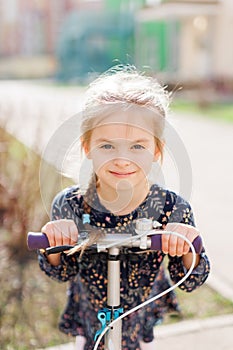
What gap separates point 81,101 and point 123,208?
0.42m

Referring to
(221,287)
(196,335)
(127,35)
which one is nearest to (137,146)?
(196,335)

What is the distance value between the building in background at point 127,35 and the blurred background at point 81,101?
0.05 m

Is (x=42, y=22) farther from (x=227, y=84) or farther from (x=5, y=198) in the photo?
(x=5, y=198)

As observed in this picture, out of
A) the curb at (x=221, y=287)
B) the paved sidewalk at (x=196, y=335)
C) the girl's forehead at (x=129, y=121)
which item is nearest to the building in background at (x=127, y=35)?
the curb at (x=221, y=287)

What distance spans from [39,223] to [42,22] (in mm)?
34635

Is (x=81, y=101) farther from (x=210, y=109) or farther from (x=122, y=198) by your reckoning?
(x=210, y=109)

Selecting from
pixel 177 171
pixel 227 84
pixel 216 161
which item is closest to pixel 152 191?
pixel 177 171

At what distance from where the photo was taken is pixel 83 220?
1.93m

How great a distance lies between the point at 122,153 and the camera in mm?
1726

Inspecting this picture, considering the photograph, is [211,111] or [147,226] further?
[211,111]

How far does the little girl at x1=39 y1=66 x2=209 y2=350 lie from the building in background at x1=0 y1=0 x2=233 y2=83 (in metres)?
15.2

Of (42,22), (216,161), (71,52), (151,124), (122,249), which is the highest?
(42,22)

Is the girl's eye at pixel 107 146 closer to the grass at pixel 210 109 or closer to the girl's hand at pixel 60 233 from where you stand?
the girl's hand at pixel 60 233

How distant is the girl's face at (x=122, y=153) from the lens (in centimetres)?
173
